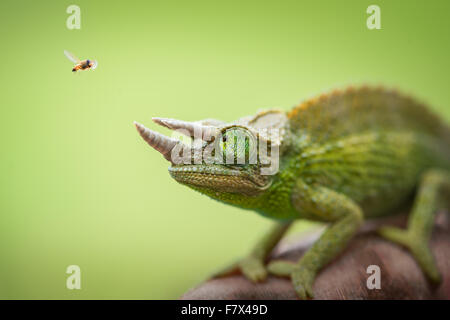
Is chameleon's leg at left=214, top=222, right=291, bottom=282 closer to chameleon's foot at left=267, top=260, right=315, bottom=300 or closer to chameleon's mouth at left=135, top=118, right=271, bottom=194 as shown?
chameleon's foot at left=267, top=260, right=315, bottom=300

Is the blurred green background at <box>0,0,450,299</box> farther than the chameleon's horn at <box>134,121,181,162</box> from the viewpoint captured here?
Yes

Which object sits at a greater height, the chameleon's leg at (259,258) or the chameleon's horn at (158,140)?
the chameleon's horn at (158,140)

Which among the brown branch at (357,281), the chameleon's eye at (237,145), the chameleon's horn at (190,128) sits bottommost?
the brown branch at (357,281)

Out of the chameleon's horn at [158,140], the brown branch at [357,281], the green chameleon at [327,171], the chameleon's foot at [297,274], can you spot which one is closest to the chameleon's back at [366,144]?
the green chameleon at [327,171]

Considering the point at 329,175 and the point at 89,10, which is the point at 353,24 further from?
the point at 89,10

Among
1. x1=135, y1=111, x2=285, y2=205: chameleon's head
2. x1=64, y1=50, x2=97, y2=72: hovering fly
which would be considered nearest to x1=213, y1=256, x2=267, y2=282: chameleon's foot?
x1=135, y1=111, x2=285, y2=205: chameleon's head

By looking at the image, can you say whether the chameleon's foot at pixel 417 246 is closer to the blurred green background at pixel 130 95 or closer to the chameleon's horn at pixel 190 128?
the blurred green background at pixel 130 95

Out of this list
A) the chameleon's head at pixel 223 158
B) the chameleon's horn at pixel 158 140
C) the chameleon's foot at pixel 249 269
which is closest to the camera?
the chameleon's horn at pixel 158 140

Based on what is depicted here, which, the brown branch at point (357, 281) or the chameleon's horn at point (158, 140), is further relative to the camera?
the brown branch at point (357, 281)
